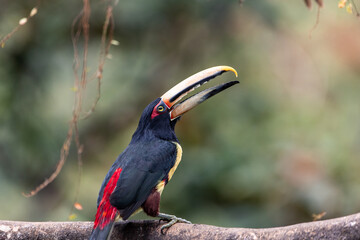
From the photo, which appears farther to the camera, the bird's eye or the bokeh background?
the bokeh background

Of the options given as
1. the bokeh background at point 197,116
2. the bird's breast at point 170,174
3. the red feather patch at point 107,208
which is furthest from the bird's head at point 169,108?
the bokeh background at point 197,116

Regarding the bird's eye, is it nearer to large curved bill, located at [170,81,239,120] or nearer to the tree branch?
large curved bill, located at [170,81,239,120]

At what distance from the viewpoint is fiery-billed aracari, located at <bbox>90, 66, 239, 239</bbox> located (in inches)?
120

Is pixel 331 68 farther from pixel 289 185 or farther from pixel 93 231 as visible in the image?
pixel 93 231

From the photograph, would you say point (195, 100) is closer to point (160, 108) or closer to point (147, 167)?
point (160, 108)

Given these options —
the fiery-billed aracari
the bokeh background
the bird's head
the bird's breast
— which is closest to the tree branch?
the fiery-billed aracari

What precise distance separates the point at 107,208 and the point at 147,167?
1.11 feet

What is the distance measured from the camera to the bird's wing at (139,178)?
3057mm

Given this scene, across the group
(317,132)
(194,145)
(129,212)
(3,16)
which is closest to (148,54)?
(194,145)

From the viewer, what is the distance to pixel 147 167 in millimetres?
3250

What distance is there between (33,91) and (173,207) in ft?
5.58

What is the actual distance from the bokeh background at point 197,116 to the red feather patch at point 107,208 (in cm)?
220

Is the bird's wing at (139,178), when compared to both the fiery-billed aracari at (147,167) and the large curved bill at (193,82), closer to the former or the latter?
the fiery-billed aracari at (147,167)

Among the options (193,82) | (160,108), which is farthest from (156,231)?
(193,82)
